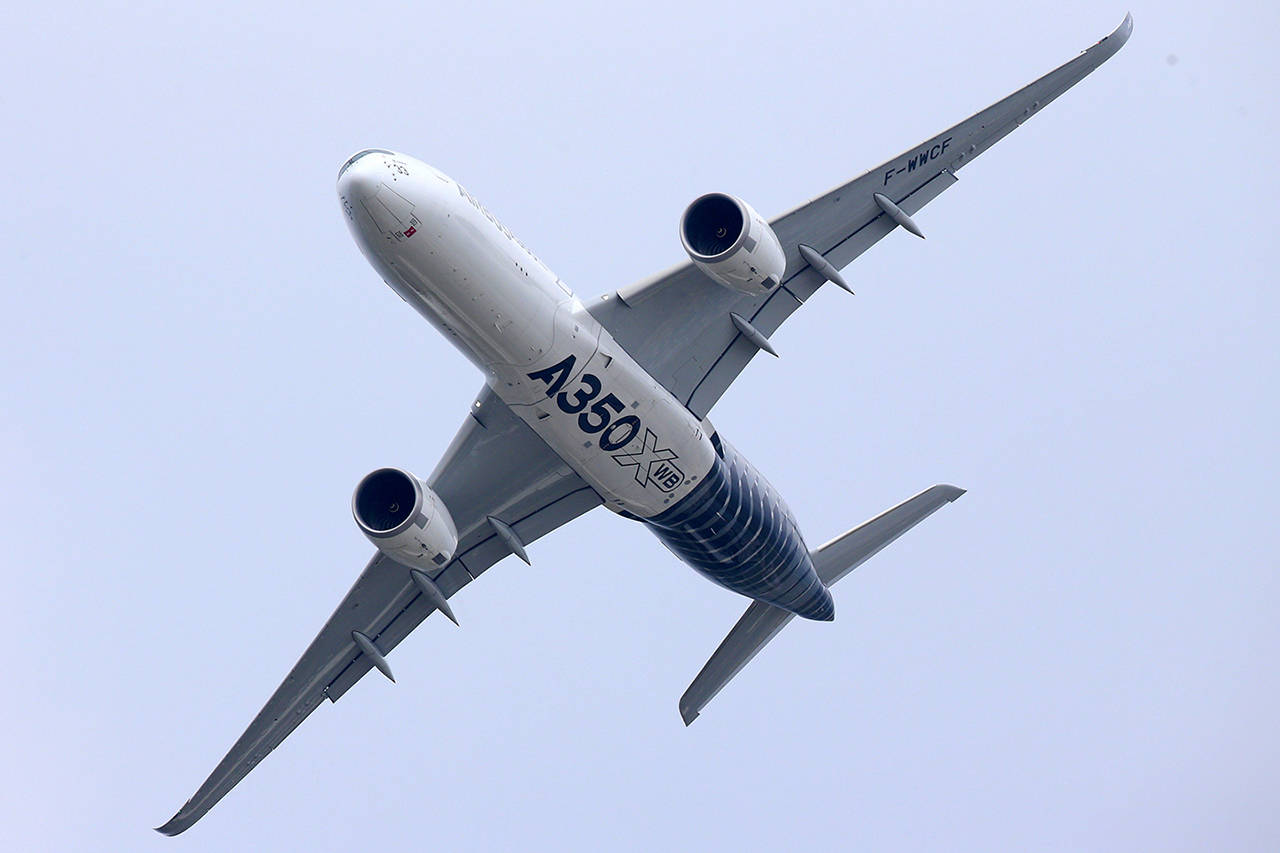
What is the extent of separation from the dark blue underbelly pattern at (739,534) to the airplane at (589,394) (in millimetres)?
49

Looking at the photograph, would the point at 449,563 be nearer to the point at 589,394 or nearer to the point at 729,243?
the point at 589,394

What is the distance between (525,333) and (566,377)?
1296 millimetres

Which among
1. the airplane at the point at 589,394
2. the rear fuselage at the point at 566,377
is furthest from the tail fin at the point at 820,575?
the rear fuselage at the point at 566,377

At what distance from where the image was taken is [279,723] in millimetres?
32719

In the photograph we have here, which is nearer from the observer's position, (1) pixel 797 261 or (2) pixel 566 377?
(2) pixel 566 377

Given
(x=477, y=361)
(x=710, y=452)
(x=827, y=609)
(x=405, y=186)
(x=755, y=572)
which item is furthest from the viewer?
(x=827, y=609)

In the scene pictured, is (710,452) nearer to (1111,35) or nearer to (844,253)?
(844,253)

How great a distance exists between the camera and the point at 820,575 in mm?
33938

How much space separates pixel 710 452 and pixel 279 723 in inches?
448

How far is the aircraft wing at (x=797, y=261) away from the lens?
1105 inches

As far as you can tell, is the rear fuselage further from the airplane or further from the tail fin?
the tail fin

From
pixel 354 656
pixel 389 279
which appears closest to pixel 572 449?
pixel 389 279

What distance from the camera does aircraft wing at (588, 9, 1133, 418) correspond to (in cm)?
2806

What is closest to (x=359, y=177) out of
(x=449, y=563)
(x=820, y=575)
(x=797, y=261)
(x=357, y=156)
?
Result: (x=357, y=156)
